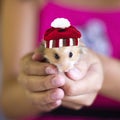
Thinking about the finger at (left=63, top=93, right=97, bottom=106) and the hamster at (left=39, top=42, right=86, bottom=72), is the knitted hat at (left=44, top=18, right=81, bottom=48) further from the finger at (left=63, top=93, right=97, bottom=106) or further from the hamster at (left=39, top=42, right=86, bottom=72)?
the finger at (left=63, top=93, right=97, bottom=106)

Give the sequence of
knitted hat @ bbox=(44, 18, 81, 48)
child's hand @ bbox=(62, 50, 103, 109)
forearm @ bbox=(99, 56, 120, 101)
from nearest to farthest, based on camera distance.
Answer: knitted hat @ bbox=(44, 18, 81, 48) → child's hand @ bbox=(62, 50, 103, 109) → forearm @ bbox=(99, 56, 120, 101)

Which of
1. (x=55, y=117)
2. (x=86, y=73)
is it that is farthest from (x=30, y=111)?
(x=86, y=73)

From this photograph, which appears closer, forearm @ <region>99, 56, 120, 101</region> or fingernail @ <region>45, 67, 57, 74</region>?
fingernail @ <region>45, 67, 57, 74</region>

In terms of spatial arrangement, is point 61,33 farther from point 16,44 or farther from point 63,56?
point 16,44

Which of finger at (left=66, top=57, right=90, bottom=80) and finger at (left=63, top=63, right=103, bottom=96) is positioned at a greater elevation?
finger at (left=66, top=57, right=90, bottom=80)

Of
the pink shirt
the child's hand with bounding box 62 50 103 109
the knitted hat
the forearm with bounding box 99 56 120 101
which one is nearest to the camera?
the knitted hat

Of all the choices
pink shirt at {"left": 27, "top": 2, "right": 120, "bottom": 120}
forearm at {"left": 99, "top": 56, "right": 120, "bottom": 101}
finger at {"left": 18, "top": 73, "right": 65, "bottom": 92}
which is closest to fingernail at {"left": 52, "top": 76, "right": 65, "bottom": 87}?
finger at {"left": 18, "top": 73, "right": 65, "bottom": 92}
